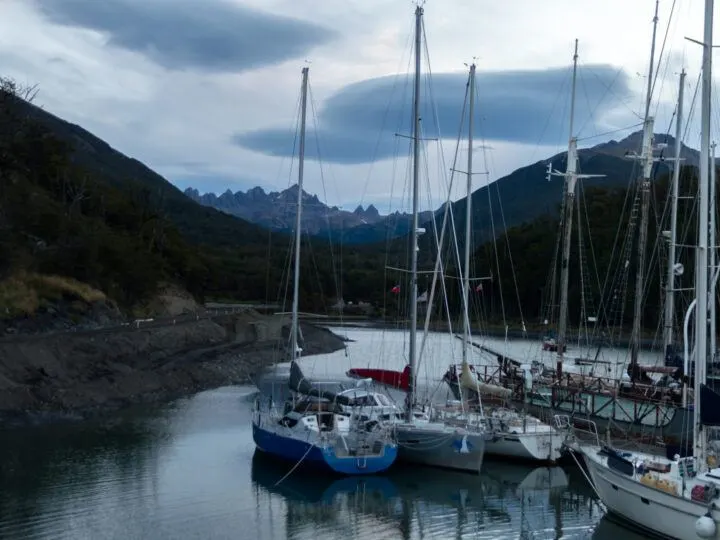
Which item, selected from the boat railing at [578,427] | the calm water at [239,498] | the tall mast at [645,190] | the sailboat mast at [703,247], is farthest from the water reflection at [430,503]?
the tall mast at [645,190]

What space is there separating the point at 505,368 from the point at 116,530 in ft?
75.0

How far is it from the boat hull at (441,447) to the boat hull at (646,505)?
4798 millimetres

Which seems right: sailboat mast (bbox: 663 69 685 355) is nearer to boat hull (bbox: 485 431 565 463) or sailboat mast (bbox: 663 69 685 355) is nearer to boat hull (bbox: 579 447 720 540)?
boat hull (bbox: 485 431 565 463)

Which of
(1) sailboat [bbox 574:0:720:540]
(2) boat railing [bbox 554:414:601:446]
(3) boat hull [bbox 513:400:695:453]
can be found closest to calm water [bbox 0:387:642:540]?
(2) boat railing [bbox 554:414:601:446]

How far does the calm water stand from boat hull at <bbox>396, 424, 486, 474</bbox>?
19.0 inches

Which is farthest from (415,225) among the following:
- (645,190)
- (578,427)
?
(645,190)

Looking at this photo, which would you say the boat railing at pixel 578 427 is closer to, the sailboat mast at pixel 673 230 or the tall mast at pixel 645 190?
the tall mast at pixel 645 190

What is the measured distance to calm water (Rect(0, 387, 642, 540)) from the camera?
24.3 meters

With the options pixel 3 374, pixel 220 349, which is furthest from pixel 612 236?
pixel 3 374

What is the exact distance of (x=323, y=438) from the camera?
96.9 ft

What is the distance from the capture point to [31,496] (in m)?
26.3

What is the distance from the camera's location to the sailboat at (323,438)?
96.1ft

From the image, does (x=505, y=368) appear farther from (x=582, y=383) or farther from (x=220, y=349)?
(x=220, y=349)

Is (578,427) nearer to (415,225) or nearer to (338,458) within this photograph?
(415,225)
